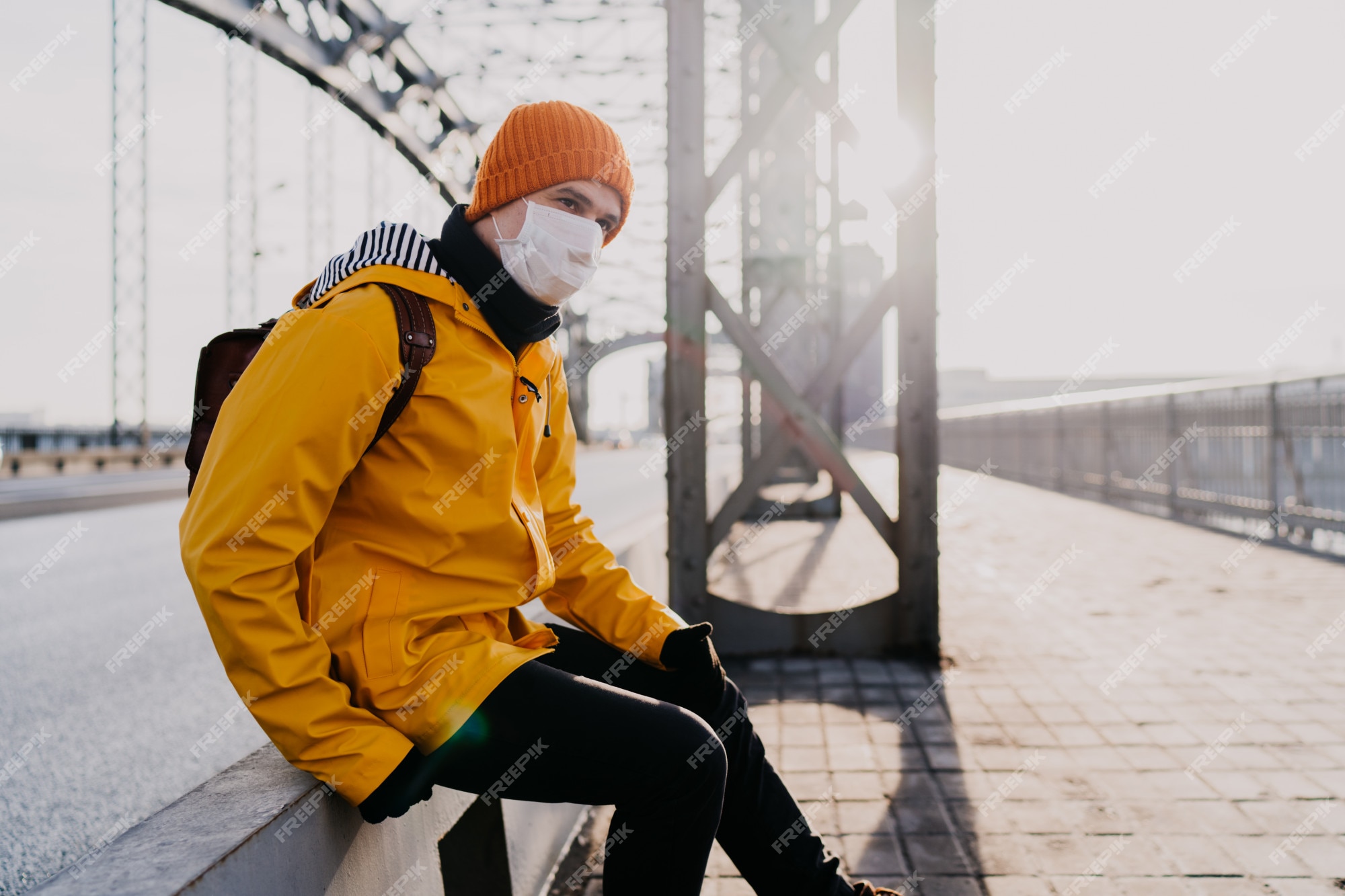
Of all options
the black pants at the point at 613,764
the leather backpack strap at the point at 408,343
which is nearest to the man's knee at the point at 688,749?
the black pants at the point at 613,764

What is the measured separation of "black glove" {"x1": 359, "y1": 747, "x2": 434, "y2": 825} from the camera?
1.40 m

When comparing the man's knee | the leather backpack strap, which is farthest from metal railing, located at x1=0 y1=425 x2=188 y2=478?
the man's knee

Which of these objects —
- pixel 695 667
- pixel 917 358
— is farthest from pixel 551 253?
pixel 917 358

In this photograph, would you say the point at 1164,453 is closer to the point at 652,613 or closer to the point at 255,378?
the point at 652,613

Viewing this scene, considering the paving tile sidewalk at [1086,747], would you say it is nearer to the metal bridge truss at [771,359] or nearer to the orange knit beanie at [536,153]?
the metal bridge truss at [771,359]

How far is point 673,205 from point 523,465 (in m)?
2.84

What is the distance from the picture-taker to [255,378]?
1481 mm

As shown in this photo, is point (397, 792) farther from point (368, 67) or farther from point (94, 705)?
point (368, 67)

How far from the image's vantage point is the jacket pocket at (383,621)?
155 centimetres

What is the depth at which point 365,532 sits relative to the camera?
163cm

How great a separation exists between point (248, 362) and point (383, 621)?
0.58m

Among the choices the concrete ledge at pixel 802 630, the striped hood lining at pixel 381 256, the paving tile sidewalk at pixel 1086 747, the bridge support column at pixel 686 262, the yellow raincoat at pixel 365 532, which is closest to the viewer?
the yellow raincoat at pixel 365 532

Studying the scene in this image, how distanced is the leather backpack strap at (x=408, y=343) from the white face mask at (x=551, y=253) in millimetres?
285

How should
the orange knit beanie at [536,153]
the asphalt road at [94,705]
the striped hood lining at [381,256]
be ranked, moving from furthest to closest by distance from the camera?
1. the asphalt road at [94,705]
2. the orange knit beanie at [536,153]
3. the striped hood lining at [381,256]
